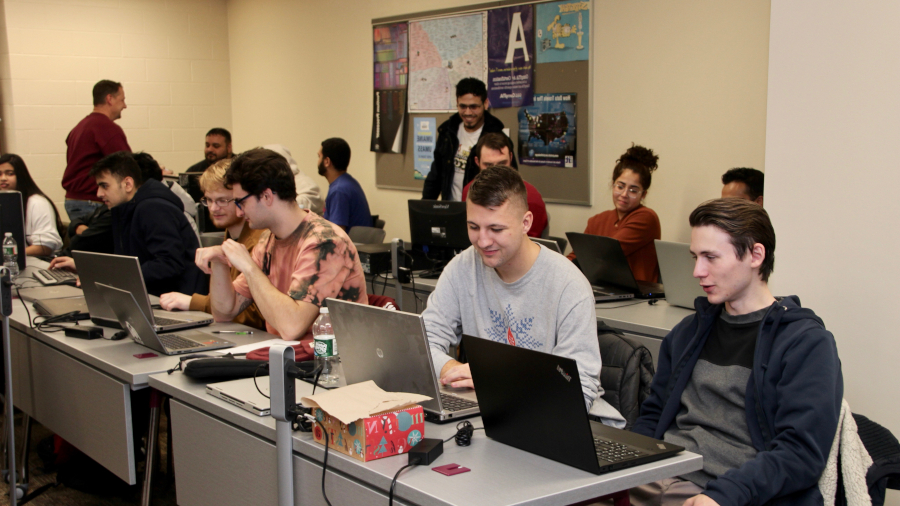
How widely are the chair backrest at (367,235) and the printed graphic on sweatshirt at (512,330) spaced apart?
2.40 meters

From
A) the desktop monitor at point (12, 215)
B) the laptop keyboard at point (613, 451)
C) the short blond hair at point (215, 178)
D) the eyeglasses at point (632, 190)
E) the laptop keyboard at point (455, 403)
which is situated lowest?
the laptop keyboard at point (455, 403)

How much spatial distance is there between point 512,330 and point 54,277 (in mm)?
2750

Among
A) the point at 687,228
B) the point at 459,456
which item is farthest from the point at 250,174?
the point at 687,228

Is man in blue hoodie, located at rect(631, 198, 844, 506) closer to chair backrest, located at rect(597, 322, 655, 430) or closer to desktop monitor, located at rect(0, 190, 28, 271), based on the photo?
chair backrest, located at rect(597, 322, 655, 430)

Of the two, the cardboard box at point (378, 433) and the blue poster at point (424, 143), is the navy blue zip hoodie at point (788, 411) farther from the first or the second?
the blue poster at point (424, 143)

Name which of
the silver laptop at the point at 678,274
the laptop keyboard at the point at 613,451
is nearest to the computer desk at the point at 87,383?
the laptop keyboard at the point at 613,451

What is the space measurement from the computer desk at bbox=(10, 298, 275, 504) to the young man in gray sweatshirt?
92 cm

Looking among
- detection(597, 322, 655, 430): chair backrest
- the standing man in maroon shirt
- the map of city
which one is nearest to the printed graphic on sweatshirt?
detection(597, 322, 655, 430): chair backrest

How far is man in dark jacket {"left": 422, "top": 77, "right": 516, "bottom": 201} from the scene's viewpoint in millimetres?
4516

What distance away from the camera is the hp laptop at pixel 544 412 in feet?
4.67

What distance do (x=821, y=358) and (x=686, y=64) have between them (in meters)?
2.83

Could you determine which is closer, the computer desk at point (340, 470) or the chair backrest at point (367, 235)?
the computer desk at point (340, 470)

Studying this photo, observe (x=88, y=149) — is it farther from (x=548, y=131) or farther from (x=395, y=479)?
(x=395, y=479)

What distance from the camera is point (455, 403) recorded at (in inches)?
74.3
